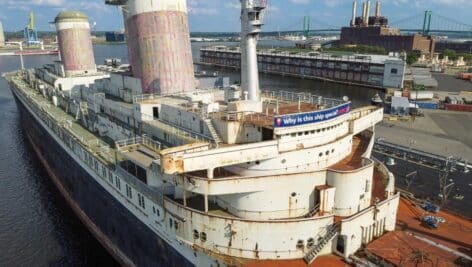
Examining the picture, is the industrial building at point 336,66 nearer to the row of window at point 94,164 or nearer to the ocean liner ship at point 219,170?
the ocean liner ship at point 219,170

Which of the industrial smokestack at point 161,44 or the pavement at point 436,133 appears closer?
the industrial smokestack at point 161,44

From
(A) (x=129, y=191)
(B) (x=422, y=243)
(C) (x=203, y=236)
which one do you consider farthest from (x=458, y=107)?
(C) (x=203, y=236)

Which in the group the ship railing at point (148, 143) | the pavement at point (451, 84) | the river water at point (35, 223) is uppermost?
the ship railing at point (148, 143)

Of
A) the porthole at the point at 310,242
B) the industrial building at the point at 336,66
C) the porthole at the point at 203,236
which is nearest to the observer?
the porthole at the point at 310,242

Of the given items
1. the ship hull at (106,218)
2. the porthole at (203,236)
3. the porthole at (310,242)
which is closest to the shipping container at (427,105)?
the porthole at (310,242)

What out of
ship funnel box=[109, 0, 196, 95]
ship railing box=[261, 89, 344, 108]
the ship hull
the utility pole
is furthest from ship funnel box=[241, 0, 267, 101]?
the utility pole

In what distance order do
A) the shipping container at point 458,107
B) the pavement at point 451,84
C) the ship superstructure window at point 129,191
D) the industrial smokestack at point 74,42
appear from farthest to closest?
the pavement at point 451,84 < the shipping container at point 458,107 < the industrial smokestack at point 74,42 < the ship superstructure window at point 129,191
